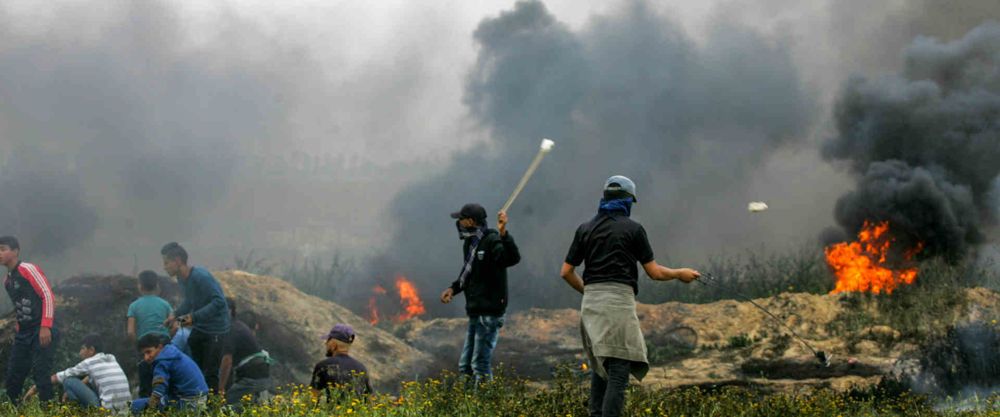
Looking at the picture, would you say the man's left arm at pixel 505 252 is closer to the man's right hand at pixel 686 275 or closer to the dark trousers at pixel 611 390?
the dark trousers at pixel 611 390

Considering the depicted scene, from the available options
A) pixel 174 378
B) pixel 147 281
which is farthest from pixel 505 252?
pixel 147 281

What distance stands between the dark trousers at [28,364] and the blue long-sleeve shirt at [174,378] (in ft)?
11.5

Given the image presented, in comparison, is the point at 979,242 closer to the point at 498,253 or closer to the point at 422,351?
the point at 422,351

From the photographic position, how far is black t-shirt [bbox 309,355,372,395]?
7.97m

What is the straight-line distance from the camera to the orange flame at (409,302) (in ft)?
69.4

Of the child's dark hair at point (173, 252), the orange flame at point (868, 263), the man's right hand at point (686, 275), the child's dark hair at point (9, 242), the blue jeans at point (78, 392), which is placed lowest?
the blue jeans at point (78, 392)

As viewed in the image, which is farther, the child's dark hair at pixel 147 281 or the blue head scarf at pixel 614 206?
the child's dark hair at pixel 147 281

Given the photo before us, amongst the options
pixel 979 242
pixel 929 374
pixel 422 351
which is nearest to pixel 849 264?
pixel 979 242

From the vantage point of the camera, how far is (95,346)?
1051cm

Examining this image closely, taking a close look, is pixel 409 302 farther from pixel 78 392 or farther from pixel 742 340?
pixel 78 392

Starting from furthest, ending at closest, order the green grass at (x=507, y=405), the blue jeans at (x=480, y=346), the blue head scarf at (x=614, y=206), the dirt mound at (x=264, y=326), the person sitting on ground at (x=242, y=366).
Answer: the dirt mound at (x=264, y=326) < the person sitting on ground at (x=242, y=366) < the blue jeans at (x=480, y=346) < the green grass at (x=507, y=405) < the blue head scarf at (x=614, y=206)

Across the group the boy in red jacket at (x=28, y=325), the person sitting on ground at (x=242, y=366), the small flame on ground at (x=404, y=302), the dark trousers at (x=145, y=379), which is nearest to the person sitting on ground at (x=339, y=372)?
the dark trousers at (x=145, y=379)

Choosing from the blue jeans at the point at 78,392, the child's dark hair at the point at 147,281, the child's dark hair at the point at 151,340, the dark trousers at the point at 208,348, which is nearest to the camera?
the child's dark hair at the point at 151,340

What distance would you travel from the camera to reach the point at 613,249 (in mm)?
6656
